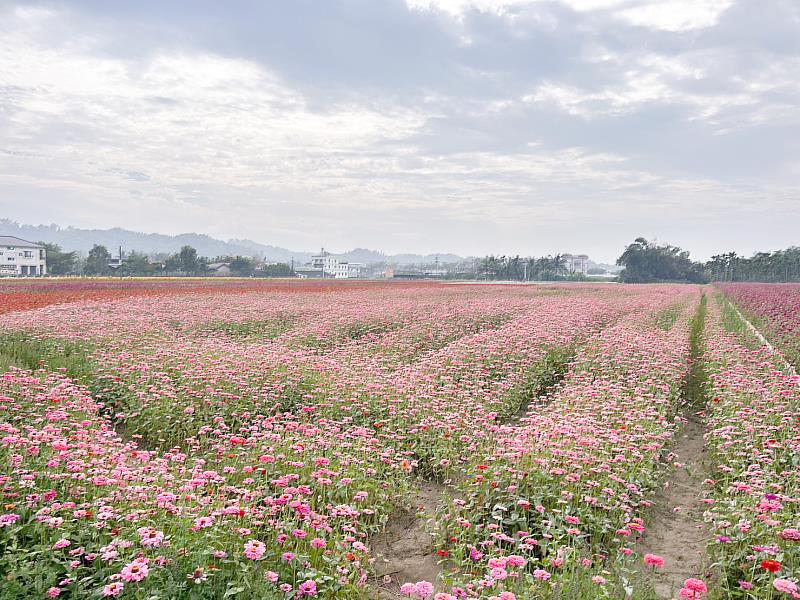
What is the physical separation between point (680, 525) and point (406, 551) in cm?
247

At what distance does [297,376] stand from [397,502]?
337cm

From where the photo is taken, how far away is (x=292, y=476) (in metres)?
4.40

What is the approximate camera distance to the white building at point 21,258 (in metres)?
65.2

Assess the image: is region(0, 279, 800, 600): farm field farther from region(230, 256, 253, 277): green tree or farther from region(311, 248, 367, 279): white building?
region(311, 248, 367, 279): white building

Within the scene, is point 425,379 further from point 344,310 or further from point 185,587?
point 344,310

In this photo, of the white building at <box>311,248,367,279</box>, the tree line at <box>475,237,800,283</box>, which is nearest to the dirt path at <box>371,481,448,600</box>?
the tree line at <box>475,237,800,283</box>

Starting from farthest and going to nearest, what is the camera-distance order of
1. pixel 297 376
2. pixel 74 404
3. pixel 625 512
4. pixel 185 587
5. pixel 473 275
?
1. pixel 473 275
2. pixel 297 376
3. pixel 74 404
4. pixel 625 512
5. pixel 185 587

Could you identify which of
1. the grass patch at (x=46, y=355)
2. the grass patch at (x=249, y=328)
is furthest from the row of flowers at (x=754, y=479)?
the grass patch at (x=249, y=328)

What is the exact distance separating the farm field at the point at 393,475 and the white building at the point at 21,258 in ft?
216

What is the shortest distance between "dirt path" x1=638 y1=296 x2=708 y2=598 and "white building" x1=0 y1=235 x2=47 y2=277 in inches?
2802

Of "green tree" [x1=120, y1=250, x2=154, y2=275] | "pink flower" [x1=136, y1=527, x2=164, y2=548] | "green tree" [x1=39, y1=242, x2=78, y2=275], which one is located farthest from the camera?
"green tree" [x1=120, y1=250, x2=154, y2=275]

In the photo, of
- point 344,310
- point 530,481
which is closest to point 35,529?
point 530,481

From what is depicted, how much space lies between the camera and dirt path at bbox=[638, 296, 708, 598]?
4258 millimetres

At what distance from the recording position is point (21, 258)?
66.9 meters
